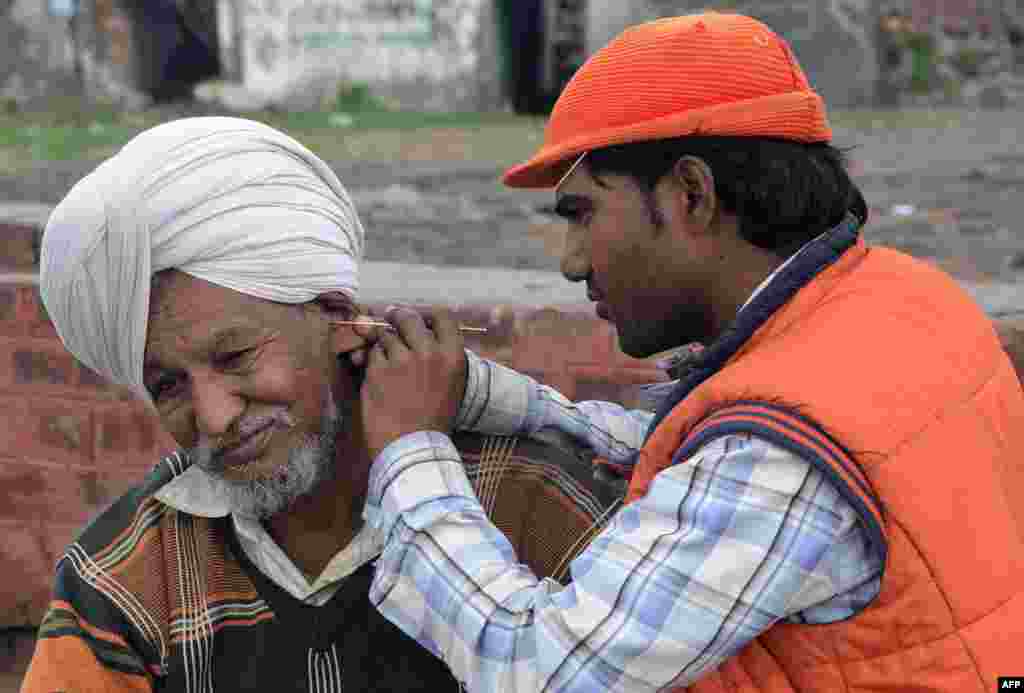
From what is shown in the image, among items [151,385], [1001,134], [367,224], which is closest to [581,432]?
[151,385]

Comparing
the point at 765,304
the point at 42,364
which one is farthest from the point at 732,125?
the point at 42,364

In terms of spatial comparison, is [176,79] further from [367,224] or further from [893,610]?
[893,610]

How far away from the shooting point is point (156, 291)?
208 centimetres

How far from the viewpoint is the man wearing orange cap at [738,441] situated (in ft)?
5.17

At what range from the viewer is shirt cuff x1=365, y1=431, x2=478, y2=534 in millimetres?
1792

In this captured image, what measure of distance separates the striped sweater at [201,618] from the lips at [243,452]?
13 cm

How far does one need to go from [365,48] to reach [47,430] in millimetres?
10082

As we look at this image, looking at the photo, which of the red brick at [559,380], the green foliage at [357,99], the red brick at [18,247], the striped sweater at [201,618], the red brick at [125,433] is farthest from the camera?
the green foliage at [357,99]

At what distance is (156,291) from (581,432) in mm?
776

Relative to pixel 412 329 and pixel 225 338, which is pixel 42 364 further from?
pixel 412 329

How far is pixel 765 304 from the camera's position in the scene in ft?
5.82

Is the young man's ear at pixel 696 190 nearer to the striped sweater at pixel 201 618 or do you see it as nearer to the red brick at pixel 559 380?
the striped sweater at pixel 201 618

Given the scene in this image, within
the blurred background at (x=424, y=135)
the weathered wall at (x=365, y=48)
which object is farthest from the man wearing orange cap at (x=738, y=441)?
the weathered wall at (x=365, y=48)

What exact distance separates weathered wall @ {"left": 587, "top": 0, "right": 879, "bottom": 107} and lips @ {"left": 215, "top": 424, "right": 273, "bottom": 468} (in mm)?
9779
